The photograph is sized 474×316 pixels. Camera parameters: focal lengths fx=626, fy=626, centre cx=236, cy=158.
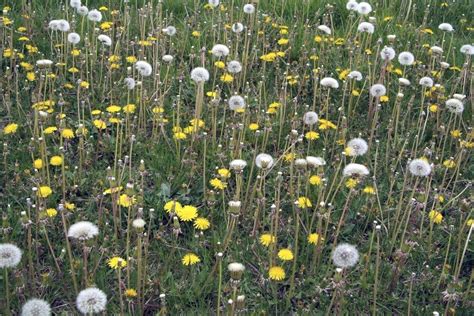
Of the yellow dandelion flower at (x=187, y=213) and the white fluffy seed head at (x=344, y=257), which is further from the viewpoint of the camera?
the yellow dandelion flower at (x=187, y=213)

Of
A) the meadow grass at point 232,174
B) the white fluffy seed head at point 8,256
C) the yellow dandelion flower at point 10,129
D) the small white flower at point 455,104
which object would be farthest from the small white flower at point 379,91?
the white fluffy seed head at point 8,256

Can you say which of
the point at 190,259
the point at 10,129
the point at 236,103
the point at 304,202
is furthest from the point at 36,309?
the point at 236,103

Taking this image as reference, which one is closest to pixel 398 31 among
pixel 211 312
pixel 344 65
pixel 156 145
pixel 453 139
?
pixel 344 65

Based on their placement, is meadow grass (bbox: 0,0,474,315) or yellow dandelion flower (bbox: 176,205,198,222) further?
yellow dandelion flower (bbox: 176,205,198,222)

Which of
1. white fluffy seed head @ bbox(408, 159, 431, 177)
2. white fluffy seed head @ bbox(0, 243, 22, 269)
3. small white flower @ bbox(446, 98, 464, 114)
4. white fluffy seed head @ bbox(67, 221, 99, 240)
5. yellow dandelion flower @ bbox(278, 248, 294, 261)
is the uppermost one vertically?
small white flower @ bbox(446, 98, 464, 114)

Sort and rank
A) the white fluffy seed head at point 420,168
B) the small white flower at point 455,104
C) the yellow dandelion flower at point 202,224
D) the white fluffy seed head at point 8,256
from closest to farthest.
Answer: the white fluffy seed head at point 8,256, the white fluffy seed head at point 420,168, the yellow dandelion flower at point 202,224, the small white flower at point 455,104

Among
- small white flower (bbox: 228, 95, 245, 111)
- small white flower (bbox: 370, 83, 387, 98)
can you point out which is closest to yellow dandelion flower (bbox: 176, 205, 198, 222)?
small white flower (bbox: 228, 95, 245, 111)

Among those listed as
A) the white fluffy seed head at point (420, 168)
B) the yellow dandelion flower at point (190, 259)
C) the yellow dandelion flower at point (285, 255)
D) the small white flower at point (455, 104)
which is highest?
the small white flower at point (455, 104)

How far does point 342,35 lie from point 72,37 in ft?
6.45

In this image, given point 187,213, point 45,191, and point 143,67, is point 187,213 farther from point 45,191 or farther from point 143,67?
point 143,67

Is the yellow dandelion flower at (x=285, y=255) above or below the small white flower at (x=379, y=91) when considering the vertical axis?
below

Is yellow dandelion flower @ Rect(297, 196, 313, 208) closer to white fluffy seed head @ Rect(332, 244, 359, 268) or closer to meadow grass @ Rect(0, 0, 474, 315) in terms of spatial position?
meadow grass @ Rect(0, 0, 474, 315)

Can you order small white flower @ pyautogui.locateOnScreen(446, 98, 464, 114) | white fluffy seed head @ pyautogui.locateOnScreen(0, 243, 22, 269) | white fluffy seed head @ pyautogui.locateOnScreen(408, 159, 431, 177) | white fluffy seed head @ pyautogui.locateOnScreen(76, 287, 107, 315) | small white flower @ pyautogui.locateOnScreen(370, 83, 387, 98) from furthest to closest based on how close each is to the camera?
small white flower @ pyautogui.locateOnScreen(370, 83, 387, 98) → small white flower @ pyautogui.locateOnScreen(446, 98, 464, 114) → white fluffy seed head @ pyautogui.locateOnScreen(408, 159, 431, 177) → white fluffy seed head @ pyautogui.locateOnScreen(0, 243, 22, 269) → white fluffy seed head @ pyautogui.locateOnScreen(76, 287, 107, 315)

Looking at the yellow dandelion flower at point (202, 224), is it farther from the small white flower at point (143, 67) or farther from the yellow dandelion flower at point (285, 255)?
the small white flower at point (143, 67)
